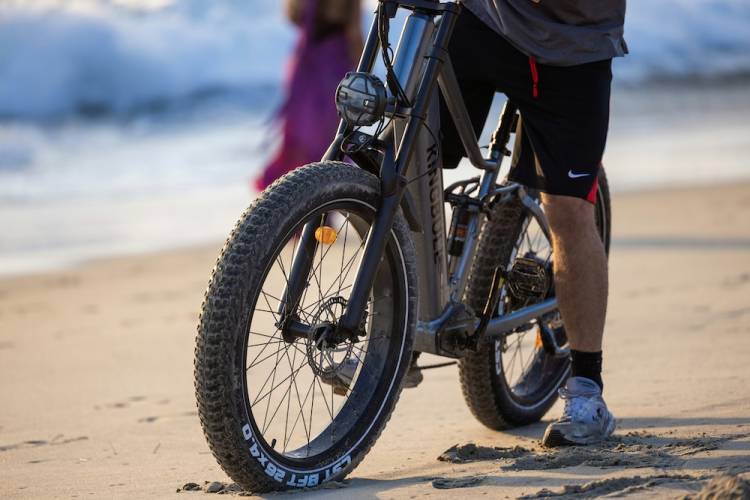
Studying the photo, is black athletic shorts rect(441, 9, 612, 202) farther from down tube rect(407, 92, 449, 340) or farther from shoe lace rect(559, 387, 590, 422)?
shoe lace rect(559, 387, 590, 422)

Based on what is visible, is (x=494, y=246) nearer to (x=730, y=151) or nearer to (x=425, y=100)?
(x=425, y=100)

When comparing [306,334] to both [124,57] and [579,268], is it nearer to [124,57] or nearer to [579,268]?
[579,268]

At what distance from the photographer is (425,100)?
3.27m

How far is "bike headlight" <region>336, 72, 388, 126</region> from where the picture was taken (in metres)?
3.15

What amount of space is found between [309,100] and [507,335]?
12.9ft

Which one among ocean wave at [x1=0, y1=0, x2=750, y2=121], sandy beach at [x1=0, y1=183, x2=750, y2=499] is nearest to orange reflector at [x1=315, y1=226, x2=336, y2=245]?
sandy beach at [x1=0, y1=183, x2=750, y2=499]

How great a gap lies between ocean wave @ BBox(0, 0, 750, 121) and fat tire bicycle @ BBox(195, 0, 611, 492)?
13.9 metres

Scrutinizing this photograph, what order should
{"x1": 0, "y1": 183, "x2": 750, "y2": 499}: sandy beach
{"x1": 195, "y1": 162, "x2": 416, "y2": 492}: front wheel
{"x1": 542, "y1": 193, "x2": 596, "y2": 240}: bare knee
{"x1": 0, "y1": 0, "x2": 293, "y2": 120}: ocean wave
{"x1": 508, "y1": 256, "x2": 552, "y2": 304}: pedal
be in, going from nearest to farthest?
{"x1": 195, "y1": 162, "x2": 416, "y2": 492}: front wheel < {"x1": 0, "y1": 183, "x2": 750, "y2": 499}: sandy beach < {"x1": 542, "y1": 193, "x2": 596, "y2": 240}: bare knee < {"x1": 508, "y1": 256, "x2": 552, "y2": 304}: pedal < {"x1": 0, "y1": 0, "x2": 293, "y2": 120}: ocean wave

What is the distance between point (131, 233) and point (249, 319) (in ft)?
21.5

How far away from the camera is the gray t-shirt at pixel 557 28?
3.45 meters

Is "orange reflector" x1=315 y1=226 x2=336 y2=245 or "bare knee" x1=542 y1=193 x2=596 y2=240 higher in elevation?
"bare knee" x1=542 y1=193 x2=596 y2=240

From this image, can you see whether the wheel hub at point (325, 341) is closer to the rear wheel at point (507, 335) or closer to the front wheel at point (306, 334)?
the front wheel at point (306, 334)

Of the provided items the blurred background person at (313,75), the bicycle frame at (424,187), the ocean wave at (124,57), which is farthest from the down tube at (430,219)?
the ocean wave at (124,57)

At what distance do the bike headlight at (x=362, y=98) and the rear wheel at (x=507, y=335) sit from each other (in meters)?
0.86
